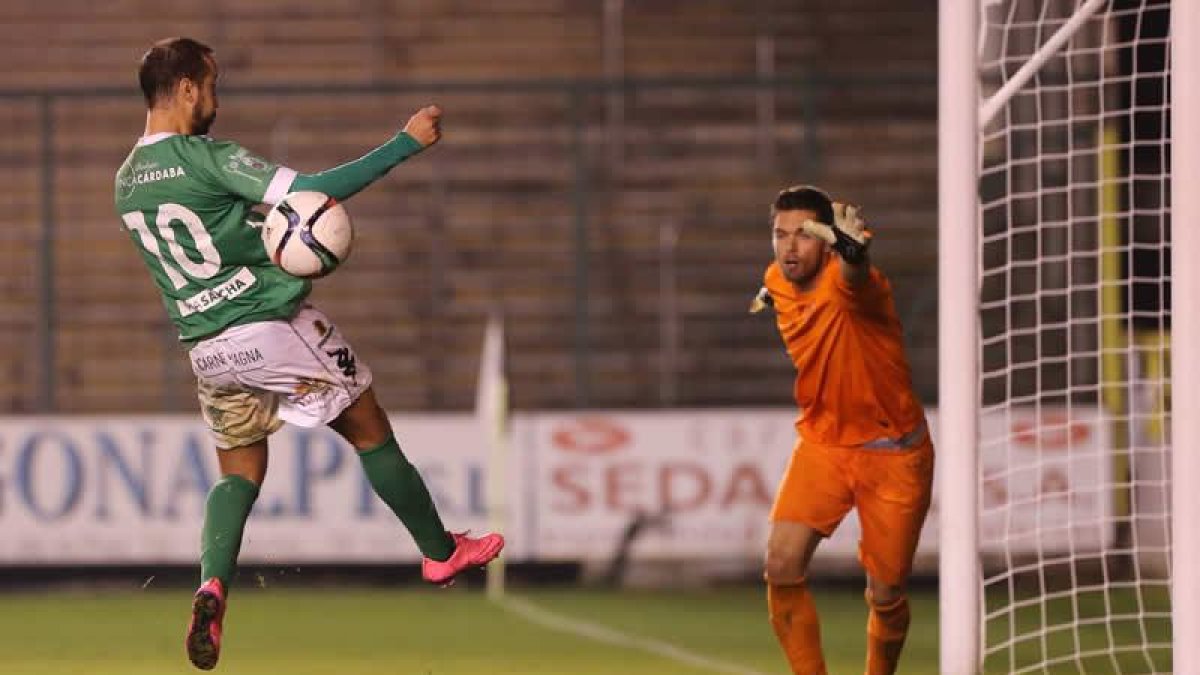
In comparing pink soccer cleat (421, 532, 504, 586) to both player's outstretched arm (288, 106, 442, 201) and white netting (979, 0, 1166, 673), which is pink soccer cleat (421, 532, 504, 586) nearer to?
player's outstretched arm (288, 106, 442, 201)

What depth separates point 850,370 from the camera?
23.4 feet

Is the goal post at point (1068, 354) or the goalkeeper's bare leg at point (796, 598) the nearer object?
the goal post at point (1068, 354)

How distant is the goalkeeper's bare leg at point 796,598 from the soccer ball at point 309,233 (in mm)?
1789

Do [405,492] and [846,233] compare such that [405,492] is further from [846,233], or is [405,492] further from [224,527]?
[846,233]

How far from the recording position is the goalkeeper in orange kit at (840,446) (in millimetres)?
7008

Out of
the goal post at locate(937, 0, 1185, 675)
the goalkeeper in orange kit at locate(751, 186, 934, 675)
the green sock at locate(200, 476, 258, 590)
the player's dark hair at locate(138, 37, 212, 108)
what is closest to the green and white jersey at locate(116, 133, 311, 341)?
the player's dark hair at locate(138, 37, 212, 108)

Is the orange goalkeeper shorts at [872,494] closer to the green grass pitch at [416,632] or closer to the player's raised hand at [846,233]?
the player's raised hand at [846,233]

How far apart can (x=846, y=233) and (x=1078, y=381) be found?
7.83 metres

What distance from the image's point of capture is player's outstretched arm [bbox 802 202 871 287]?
652cm

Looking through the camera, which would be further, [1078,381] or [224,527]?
[1078,381]

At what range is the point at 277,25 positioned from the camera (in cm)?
1608

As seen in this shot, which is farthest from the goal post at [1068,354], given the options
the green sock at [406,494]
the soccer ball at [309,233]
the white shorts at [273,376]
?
the soccer ball at [309,233]


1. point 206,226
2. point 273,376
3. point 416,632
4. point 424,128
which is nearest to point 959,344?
point 424,128

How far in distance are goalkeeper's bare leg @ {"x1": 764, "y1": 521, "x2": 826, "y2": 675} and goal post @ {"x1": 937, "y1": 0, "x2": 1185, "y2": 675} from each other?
776mm
